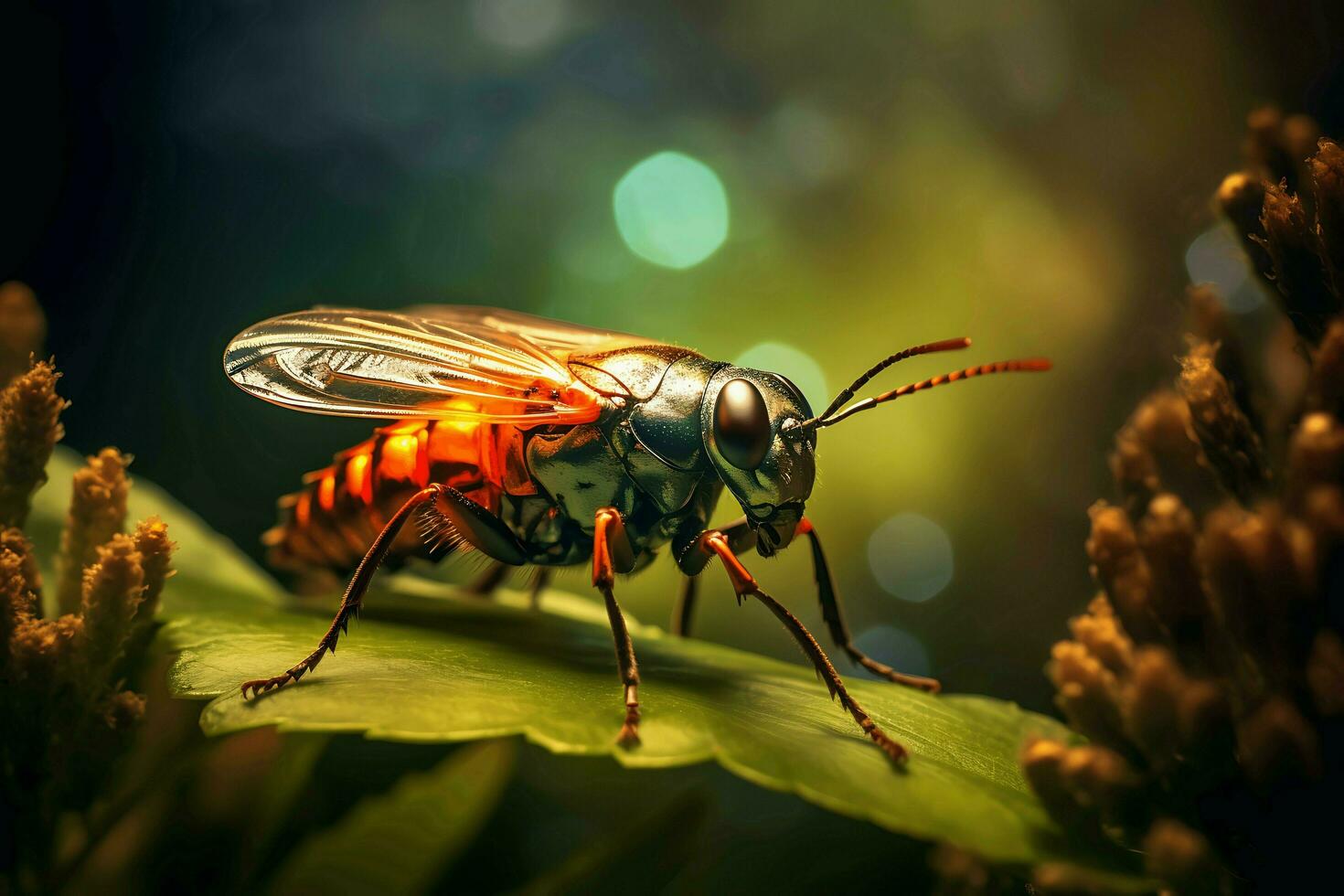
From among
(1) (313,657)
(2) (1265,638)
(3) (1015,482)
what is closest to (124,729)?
(1) (313,657)

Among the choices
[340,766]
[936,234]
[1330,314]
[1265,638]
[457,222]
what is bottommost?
[340,766]

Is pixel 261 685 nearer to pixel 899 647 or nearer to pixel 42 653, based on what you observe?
pixel 42 653

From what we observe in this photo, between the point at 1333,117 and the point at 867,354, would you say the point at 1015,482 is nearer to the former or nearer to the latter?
the point at 867,354

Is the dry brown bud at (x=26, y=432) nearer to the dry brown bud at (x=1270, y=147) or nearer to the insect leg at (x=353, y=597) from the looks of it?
the insect leg at (x=353, y=597)

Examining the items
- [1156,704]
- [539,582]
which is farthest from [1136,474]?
[539,582]

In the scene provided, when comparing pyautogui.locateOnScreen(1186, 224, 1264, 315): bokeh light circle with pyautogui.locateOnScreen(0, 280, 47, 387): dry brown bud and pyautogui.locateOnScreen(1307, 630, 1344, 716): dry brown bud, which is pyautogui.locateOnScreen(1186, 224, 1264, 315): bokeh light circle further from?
pyautogui.locateOnScreen(0, 280, 47, 387): dry brown bud

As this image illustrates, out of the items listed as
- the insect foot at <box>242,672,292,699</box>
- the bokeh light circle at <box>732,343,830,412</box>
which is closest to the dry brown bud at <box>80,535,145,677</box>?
the insect foot at <box>242,672,292,699</box>

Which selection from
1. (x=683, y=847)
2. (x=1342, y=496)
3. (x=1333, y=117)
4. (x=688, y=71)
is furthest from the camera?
(x=688, y=71)
